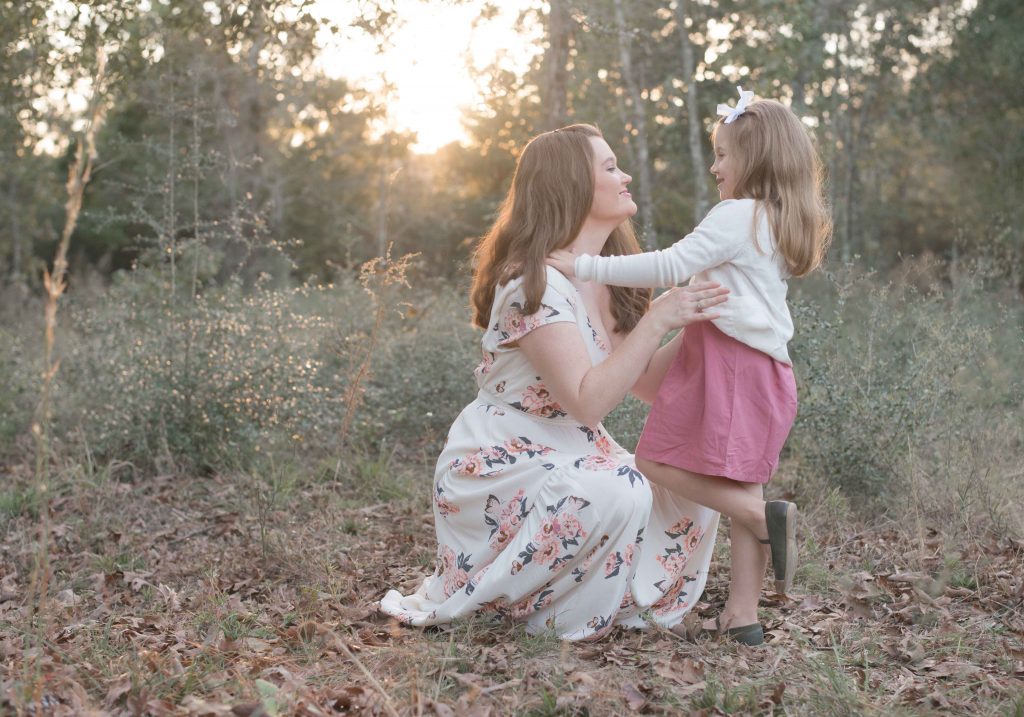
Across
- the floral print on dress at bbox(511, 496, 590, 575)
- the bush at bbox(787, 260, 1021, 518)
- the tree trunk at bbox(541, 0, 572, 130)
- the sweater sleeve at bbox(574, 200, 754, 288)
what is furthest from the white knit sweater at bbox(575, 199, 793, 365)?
the tree trunk at bbox(541, 0, 572, 130)

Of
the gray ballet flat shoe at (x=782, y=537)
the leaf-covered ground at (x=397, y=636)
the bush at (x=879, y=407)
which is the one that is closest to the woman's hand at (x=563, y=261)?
the gray ballet flat shoe at (x=782, y=537)

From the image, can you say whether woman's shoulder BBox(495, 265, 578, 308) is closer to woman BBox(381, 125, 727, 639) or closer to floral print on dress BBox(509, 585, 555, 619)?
woman BBox(381, 125, 727, 639)

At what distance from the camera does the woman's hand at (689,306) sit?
117 inches

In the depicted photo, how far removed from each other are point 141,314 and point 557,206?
12.5 feet

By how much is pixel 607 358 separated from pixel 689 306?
30 centimetres

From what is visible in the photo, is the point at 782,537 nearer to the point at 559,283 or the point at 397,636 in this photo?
the point at 559,283

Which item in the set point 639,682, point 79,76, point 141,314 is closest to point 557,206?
point 639,682

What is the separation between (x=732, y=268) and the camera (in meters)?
3.10

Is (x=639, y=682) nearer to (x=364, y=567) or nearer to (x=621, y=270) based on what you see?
(x=621, y=270)

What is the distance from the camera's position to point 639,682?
2.74 meters

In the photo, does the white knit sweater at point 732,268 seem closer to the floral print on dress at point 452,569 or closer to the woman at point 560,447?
the woman at point 560,447

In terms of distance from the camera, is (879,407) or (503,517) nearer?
(503,517)

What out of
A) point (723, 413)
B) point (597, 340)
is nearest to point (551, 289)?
point (597, 340)

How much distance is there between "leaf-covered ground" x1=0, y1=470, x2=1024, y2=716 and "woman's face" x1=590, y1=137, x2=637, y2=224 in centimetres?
136
